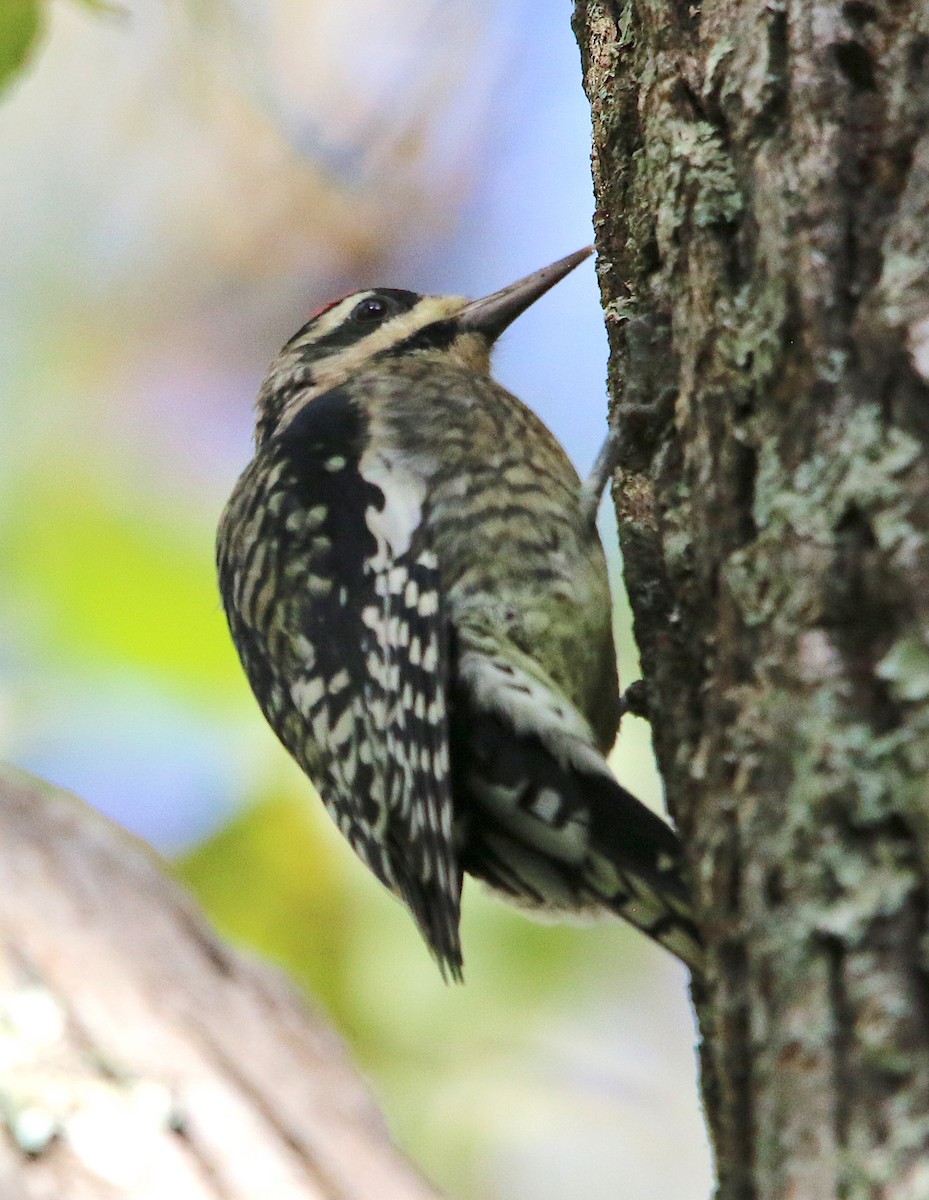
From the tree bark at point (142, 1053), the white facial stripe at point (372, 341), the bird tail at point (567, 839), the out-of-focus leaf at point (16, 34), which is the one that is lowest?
the tree bark at point (142, 1053)

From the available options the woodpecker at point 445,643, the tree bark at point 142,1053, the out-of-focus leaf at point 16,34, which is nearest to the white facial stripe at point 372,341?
the woodpecker at point 445,643

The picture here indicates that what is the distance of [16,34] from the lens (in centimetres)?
189

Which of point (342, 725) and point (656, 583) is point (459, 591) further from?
point (656, 583)

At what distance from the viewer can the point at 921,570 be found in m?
1.25

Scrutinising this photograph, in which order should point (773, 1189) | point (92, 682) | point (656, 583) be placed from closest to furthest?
1. point (773, 1189)
2. point (656, 583)
3. point (92, 682)

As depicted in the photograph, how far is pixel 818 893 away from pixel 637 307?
3.63 feet

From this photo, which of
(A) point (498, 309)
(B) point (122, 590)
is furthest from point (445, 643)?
(B) point (122, 590)

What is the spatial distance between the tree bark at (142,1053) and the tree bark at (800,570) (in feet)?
2.13

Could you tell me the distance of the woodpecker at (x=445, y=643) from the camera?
2133 mm

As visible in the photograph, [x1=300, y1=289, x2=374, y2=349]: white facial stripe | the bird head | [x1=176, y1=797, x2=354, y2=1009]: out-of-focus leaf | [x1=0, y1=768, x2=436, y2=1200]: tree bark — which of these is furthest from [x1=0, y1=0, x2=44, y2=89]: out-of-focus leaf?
[x1=176, y1=797, x2=354, y2=1009]: out-of-focus leaf

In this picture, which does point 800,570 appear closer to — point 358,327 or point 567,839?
point 567,839

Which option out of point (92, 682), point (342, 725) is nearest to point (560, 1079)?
point (92, 682)

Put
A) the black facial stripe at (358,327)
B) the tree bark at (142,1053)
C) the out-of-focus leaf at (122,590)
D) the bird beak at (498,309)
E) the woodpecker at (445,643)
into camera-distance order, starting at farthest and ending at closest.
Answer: the out-of-focus leaf at (122,590) < the black facial stripe at (358,327) < the bird beak at (498,309) < the woodpecker at (445,643) < the tree bark at (142,1053)

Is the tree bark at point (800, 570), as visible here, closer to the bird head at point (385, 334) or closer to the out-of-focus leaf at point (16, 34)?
the out-of-focus leaf at point (16, 34)
